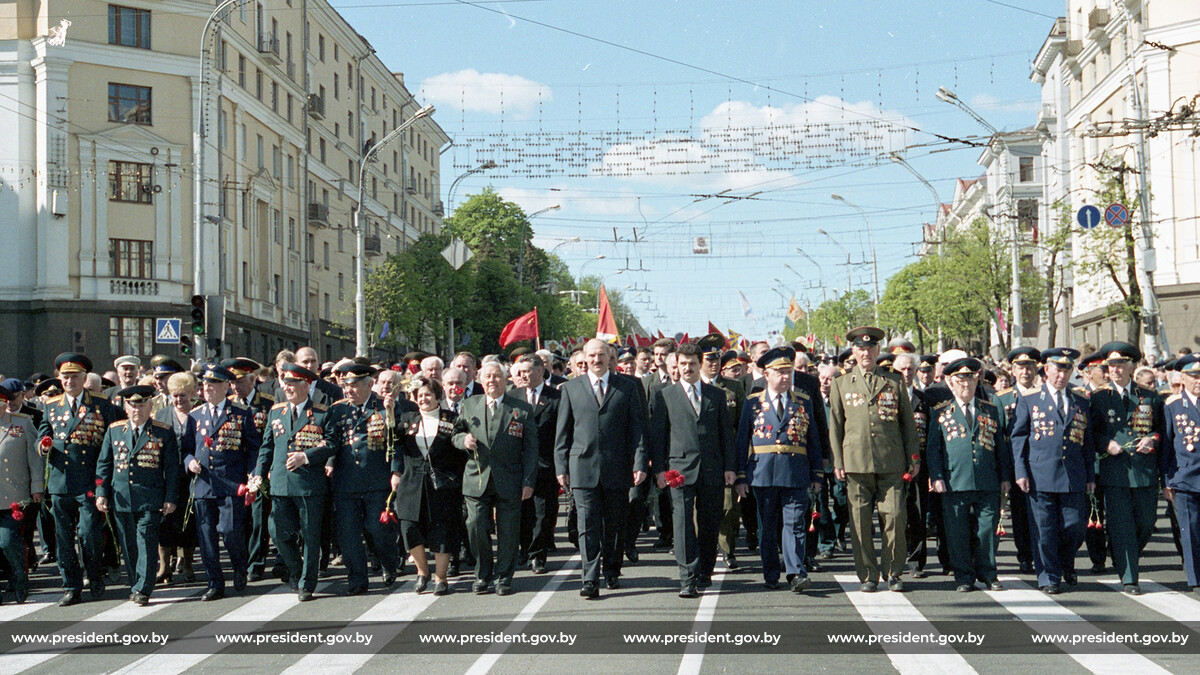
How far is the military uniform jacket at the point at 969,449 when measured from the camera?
32.3 feet

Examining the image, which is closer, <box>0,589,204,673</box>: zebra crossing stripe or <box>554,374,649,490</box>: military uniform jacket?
<box>0,589,204,673</box>: zebra crossing stripe

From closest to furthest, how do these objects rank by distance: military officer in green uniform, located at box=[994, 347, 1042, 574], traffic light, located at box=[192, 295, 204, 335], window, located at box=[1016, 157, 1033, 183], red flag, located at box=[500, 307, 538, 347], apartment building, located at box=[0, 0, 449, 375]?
military officer in green uniform, located at box=[994, 347, 1042, 574] < traffic light, located at box=[192, 295, 204, 335] < red flag, located at box=[500, 307, 538, 347] < apartment building, located at box=[0, 0, 449, 375] < window, located at box=[1016, 157, 1033, 183]

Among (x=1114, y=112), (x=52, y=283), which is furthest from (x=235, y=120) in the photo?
(x=1114, y=112)

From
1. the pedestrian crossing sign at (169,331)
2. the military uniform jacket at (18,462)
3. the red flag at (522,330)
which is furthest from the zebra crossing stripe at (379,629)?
the pedestrian crossing sign at (169,331)

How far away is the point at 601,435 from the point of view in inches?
391

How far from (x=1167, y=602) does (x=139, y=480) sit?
26.5 feet

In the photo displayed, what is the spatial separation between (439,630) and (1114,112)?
147ft

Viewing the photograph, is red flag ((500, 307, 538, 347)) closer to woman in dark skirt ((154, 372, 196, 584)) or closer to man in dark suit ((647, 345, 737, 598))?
woman in dark skirt ((154, 372, 196, 584))

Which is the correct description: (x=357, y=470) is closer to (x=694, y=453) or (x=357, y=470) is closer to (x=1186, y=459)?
(x=694, y=453)

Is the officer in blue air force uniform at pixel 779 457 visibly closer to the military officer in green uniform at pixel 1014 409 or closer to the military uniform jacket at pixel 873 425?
the military uniform jacket at pixel 873 425

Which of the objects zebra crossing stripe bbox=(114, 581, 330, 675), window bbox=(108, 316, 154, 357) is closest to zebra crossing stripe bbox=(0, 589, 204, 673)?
zebra crossing stripe bbox=(114, 581, 330, 675)

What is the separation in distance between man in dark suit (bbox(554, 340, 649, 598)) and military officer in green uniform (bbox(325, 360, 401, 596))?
4.83 feet

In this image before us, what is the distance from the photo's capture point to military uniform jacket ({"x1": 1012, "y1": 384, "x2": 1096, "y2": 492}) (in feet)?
32.4

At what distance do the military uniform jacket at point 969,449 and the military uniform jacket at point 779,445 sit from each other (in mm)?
952
